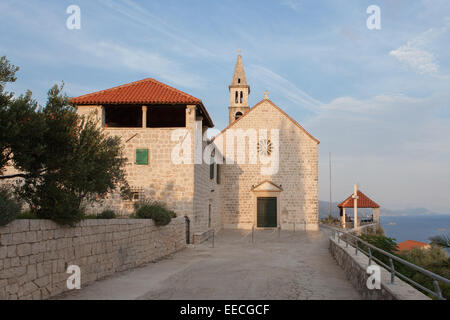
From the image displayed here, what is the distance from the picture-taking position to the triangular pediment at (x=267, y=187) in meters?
27.2

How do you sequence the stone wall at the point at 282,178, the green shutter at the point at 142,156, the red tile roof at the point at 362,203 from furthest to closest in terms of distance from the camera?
the red tile roof at the point at 362,203 → the stone wall at the point at 282,178 → the green shutter at the point at 142,156

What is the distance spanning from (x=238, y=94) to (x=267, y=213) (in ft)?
48.6

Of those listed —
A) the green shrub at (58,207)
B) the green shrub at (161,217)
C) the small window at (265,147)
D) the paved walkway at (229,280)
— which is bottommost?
the paved walkway at (229,280)

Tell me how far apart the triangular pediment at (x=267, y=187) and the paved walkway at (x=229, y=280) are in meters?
Result: 14.1

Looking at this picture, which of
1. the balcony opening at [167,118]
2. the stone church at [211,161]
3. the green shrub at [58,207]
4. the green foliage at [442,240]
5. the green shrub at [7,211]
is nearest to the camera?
the green shrub at [7,211]

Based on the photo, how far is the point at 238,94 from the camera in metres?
37.8

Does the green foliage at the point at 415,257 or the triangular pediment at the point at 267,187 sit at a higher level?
the triangular pediment at the point at 267,187

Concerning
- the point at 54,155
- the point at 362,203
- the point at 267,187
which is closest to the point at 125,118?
the point at 267,187

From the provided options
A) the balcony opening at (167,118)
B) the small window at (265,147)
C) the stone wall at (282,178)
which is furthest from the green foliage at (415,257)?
the balcony opening at (167,118)

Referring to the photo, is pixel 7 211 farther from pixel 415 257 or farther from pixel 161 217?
pixel 415 257

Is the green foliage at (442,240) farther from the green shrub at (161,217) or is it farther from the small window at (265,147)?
the small window at (265,147)

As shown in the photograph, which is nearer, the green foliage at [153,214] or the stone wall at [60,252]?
the stone wall at [60,252]

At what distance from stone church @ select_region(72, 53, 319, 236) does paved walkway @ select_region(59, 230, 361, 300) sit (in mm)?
5403
